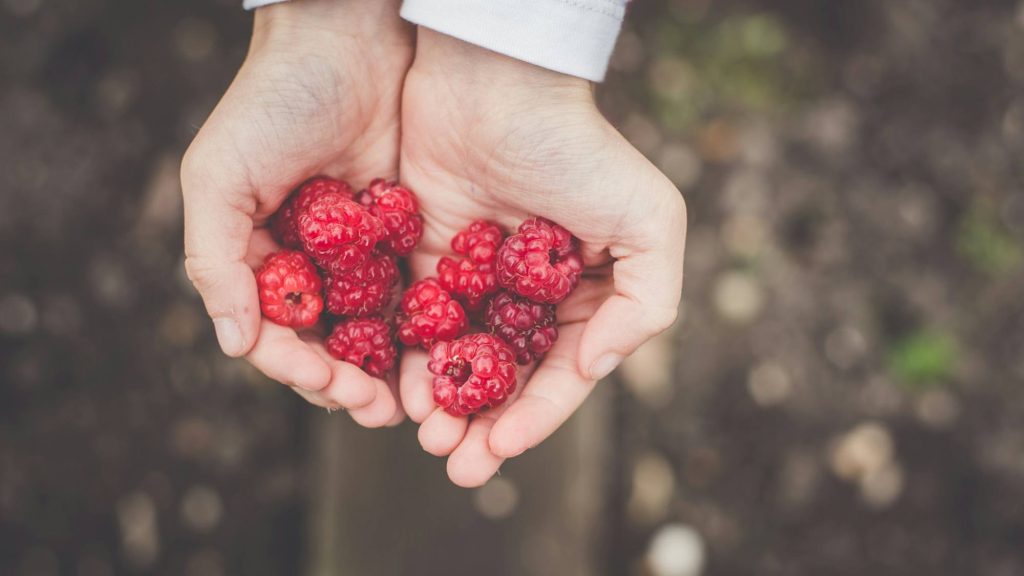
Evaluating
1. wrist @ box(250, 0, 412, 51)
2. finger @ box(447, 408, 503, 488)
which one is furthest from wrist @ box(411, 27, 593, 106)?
finger @ box(447, 408, 503, 488)

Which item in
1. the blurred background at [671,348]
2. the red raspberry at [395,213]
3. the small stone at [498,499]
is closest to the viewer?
the red raspberry at [395,213]

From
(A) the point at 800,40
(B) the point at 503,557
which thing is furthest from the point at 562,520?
(A) the point at 800,40

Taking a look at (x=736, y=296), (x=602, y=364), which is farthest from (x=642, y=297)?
(x=736, y=296)

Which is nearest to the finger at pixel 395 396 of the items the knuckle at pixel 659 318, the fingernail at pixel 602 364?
the fingernail at pixel 602 364

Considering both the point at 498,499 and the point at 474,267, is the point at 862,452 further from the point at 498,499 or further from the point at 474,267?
the point at 474,267

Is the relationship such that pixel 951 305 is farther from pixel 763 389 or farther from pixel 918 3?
pixel 918 3

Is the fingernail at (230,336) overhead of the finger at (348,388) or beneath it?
overhead

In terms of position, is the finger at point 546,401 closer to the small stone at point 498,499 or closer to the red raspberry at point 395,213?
the red raspberry at point 395,213
